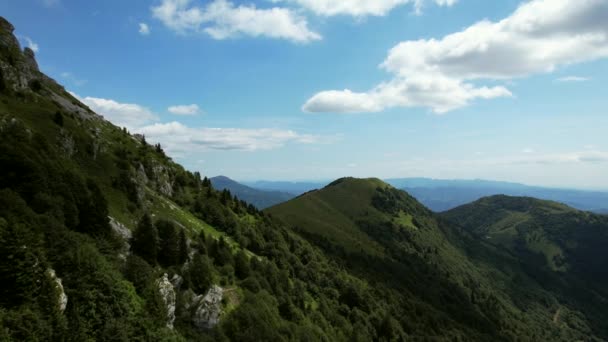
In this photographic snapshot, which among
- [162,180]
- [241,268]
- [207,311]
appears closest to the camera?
[207,311]

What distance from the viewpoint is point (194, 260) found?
55.3 m

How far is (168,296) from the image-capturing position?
43.6 meters

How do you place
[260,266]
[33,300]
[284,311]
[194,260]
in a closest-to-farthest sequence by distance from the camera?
[33,300]
[194,260]
[284,311]
[260,266]

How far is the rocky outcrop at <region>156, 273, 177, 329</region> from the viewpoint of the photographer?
139 feet

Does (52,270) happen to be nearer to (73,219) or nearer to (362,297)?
(73,219)

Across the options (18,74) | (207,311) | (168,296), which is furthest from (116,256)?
(18,74)

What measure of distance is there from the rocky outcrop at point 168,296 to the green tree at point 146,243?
560 cm

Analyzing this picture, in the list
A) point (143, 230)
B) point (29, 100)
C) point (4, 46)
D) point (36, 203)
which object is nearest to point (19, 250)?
point (36, 203)

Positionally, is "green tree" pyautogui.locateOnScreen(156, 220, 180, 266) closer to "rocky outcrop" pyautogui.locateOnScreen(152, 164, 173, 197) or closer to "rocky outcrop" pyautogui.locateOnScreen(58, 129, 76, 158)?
"rocky outcrop" pyautogui.locateOnScreen(58, 129, 76, 158)

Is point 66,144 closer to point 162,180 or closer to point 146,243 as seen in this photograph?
point 146,243

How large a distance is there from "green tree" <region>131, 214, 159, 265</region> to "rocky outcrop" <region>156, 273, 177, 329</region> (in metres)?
5.60

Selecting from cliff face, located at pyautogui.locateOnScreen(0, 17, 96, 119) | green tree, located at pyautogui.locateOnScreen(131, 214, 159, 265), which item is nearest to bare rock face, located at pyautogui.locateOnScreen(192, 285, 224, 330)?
green tree, located at pyautogui.locateOnScreen(131, 214, 159, 265)

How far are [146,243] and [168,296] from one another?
1035 cm

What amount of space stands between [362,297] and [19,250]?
9796cm
